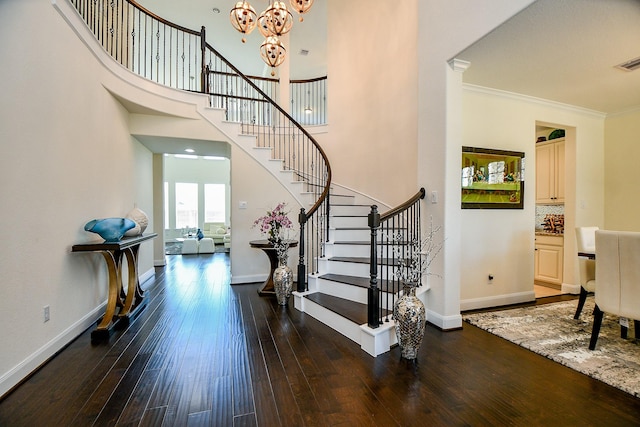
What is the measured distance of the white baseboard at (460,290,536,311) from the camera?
11.1ft

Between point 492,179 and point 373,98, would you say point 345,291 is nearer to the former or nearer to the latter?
point 492,179

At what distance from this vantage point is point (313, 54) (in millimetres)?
7594

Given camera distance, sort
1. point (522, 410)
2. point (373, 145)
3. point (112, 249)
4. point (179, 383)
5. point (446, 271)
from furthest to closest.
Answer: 1. point (373, 145)
2. point (446, 271)
3. point (112, 249)
4. point (179, 383)
5. point (522, 410)

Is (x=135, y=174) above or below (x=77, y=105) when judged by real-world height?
below

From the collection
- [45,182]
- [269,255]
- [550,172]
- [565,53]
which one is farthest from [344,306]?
[550,172]

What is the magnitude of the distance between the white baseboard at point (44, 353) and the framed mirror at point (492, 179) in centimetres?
429

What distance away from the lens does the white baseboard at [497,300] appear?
3.40 metres

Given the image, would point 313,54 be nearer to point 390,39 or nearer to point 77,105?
point 390,39

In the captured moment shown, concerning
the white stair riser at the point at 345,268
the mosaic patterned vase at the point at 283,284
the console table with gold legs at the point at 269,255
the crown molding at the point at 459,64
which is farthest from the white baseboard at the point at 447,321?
the crown molding at the point at 459,64

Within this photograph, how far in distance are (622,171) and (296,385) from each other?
212 inches

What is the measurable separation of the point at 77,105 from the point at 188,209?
9002mm

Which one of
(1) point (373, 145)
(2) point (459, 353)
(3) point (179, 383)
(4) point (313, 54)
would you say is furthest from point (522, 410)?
(4) point (313, 54)

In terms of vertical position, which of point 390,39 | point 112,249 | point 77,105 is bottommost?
point 112,249

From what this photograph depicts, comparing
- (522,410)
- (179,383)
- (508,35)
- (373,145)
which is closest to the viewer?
(522,410)
